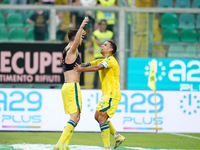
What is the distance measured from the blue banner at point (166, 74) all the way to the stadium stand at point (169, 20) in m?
1.20

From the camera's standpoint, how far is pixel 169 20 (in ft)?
41.2

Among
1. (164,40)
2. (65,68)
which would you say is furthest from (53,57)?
(65,68)

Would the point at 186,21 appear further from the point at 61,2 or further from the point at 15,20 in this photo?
the point at 15,20

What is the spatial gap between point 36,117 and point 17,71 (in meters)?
1.98

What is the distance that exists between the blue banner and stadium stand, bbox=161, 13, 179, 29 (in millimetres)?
1202

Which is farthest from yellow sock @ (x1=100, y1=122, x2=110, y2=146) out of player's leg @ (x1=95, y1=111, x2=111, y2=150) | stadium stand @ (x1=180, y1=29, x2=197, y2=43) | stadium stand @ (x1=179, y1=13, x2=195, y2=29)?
stadium stand @ (x1=179, y1=13, x2=195, y2=29)

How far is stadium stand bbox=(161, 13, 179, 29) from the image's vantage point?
1254cm

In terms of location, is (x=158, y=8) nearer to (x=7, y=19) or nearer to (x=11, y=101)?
(x=7, y=19)

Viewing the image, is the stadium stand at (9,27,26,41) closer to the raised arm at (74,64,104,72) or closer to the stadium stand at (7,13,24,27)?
the stadium stand at (7,13,24,27)

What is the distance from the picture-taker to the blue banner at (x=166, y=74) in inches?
478

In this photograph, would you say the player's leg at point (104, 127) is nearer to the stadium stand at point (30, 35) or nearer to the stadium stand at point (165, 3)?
the stadium stand at point (30, 35)

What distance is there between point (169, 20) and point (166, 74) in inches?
72.9

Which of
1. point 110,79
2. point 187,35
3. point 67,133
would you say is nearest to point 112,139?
point 110,79

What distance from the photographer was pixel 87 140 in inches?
336
